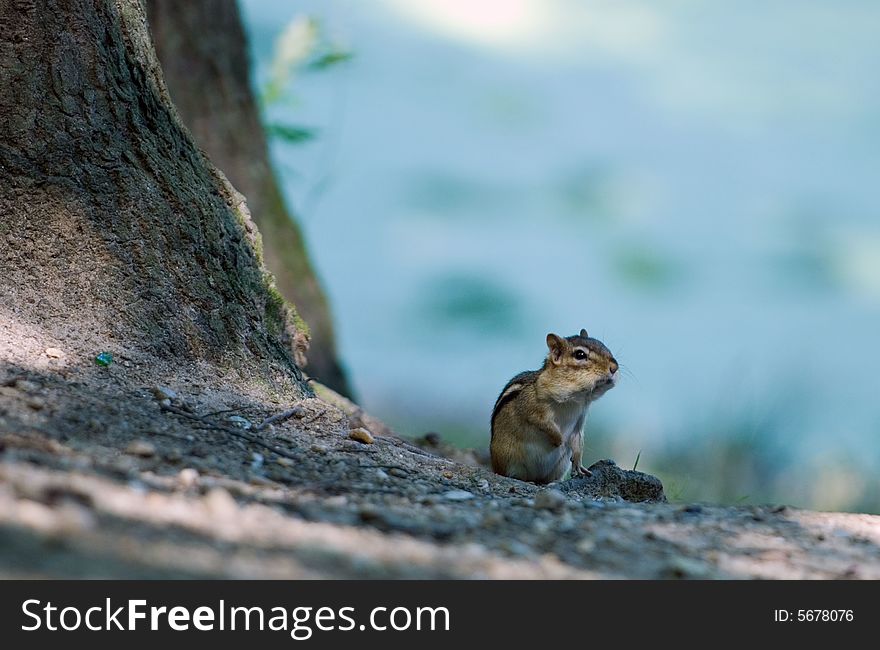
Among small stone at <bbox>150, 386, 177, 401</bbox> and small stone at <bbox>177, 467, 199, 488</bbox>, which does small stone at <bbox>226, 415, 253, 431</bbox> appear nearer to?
small stone at <bbox>150, 386, 177, 401</bbox>

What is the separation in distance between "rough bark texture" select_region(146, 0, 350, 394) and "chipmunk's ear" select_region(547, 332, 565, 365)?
2.88 m

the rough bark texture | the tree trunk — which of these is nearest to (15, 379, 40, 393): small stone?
the tree trunk

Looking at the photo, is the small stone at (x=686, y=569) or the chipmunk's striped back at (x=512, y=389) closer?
the small stone at (x=686, y=569)

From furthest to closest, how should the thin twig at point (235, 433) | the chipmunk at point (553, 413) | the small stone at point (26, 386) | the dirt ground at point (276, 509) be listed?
1. the chipmunk at point (553, 413)
2. the thin twig at point (235, 433)
3. the small stone at point (26, 386)
4. the dirt ground at point (276, 509)

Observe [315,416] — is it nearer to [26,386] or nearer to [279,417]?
[279,417]

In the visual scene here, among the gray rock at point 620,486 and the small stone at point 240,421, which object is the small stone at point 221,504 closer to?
the small stone at point 240,421

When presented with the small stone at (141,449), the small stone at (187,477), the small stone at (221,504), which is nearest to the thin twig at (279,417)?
the small stone at (141,449)

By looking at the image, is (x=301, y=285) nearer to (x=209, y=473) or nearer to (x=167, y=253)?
(x=167, y=253)

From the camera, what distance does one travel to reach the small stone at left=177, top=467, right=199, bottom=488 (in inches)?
122

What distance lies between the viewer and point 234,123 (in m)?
8.16

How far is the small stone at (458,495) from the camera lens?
3.67m

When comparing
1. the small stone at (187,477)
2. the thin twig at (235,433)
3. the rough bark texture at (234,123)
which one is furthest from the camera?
the rough bark texture at (234,123)
